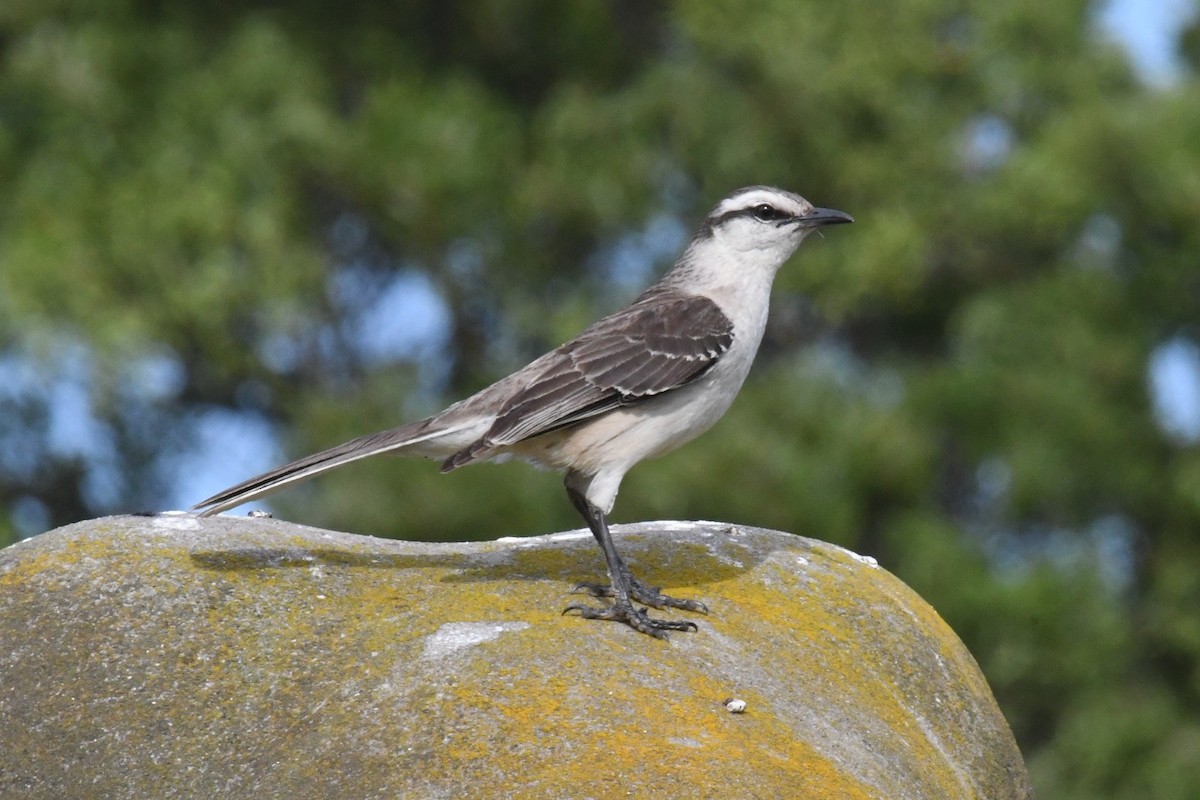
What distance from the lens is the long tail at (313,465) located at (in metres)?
5.27

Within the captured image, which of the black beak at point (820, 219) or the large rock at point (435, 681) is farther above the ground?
the black beak at point (820, 219)

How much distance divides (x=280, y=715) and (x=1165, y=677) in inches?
431

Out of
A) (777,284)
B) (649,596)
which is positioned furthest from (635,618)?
(777,284)

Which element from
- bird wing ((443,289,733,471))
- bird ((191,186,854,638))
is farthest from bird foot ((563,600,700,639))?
bird wing ((443,289,733,471))

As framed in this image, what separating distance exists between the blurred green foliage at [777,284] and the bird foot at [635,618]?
244 inches

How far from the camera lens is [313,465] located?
5.39m

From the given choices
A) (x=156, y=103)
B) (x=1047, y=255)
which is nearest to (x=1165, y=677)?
(x=1047, y=255)

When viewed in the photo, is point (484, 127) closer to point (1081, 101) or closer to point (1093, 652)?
point (1081, 101)

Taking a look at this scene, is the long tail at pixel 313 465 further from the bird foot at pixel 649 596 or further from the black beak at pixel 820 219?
the black beak at pixel 820 219

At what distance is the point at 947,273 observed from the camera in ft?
47.1

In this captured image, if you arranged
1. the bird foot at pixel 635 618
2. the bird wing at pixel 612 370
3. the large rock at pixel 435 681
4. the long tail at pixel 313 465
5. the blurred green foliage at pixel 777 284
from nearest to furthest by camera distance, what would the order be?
the large rock at pixel 435 681 → the bird foot at pixel 635 618 → the long tail at pixel 313 465 → the bird wing at pixel 612 370 → the blurred green foliage at pixel 777 284

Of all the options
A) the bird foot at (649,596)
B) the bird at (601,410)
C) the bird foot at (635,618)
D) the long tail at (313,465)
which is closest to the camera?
the bird foot at (635,618)

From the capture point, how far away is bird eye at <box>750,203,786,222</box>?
6567mm

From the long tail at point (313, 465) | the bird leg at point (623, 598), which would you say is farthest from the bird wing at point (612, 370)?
the bird leg at point (623, 598)
